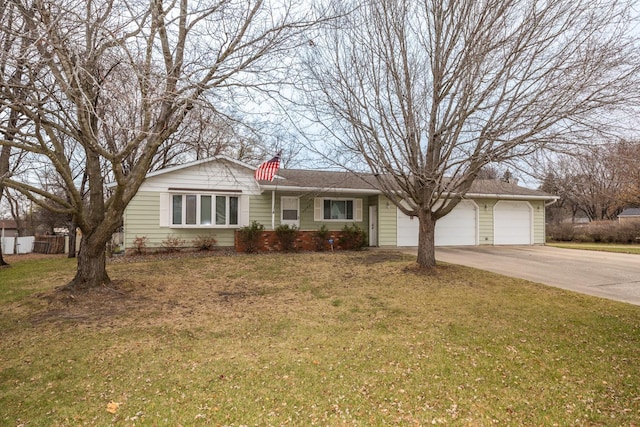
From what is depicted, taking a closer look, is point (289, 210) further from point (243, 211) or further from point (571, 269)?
point (571, 269)

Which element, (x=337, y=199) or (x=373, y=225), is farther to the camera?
(x=373, y=225)

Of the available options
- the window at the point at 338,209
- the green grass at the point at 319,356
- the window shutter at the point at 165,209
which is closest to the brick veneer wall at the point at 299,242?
the window at the point at 338,209

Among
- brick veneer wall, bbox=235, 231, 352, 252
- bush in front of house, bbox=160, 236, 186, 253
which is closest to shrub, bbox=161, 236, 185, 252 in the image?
bush in front of house, bbox=160, 236, 186, 253

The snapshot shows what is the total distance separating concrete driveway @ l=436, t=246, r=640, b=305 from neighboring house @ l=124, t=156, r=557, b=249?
2894 millimetres

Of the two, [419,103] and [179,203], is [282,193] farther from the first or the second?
[419,103]

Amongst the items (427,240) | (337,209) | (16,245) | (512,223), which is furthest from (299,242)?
(16,245)

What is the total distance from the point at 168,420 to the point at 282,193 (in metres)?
12.0

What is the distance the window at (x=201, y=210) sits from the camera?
1339 cm

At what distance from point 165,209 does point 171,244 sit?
1.36 m

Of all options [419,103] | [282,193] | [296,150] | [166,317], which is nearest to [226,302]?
[166,317]

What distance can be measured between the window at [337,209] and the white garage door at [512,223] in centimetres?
671

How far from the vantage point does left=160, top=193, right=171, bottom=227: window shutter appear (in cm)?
1313

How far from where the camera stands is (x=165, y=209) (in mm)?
13188

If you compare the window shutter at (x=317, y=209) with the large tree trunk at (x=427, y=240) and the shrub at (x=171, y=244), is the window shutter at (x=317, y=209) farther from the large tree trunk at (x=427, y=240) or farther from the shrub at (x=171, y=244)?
the large tree trunk at (x=427, y=240)
